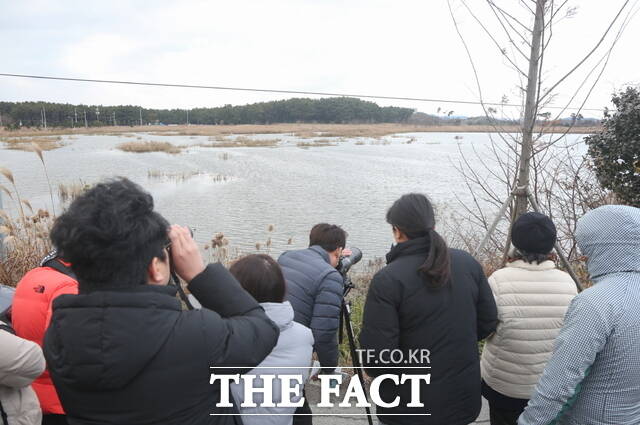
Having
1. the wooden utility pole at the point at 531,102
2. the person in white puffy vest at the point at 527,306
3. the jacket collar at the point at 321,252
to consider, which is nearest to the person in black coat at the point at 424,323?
the person in white puffy vest at the point at 527,306

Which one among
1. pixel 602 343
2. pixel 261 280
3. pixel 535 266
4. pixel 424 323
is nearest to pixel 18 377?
pixel 261 280

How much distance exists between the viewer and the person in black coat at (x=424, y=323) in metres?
2.04

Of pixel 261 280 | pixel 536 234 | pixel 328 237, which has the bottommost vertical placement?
pixel 328 237

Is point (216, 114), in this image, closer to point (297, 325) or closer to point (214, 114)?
point (214, 114)

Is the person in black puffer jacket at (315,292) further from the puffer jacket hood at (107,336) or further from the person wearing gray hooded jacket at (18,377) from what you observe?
the puffer jacket hood at (107,336)

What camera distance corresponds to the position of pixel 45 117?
52750mm

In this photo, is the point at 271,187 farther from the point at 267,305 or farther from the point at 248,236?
the point at 267,305

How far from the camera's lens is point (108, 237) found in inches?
48.2

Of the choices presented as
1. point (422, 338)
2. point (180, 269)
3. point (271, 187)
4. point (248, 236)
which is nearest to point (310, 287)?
point (422, 338)

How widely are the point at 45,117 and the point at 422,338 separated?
5966 cm

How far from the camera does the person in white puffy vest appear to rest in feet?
7.50

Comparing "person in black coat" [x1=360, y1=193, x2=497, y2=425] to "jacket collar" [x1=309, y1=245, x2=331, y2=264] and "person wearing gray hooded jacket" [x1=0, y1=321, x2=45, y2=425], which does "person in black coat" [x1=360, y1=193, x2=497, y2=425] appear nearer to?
"jacket collar" [x1=309, y1=245, x2=331, y2=264]

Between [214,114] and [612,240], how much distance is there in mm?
76132

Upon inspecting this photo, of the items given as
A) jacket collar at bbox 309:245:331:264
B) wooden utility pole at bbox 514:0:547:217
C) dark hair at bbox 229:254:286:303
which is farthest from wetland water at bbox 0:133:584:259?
dark hair at bbox 229:254:286:303
